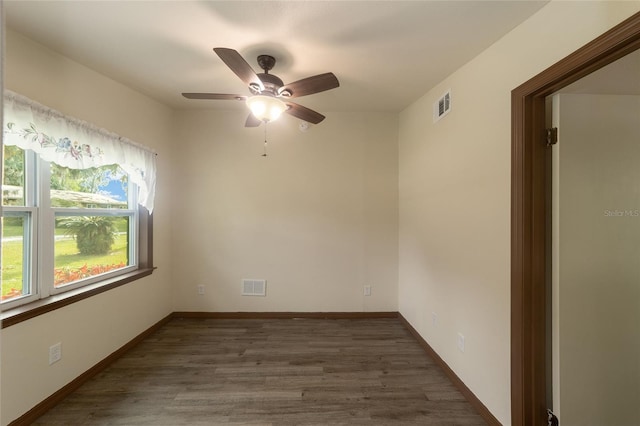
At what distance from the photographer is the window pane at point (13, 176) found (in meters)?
1.86

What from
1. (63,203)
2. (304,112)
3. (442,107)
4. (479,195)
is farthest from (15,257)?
(442,107)

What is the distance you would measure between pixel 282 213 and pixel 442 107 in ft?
6.41

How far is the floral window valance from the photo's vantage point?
69.5 inches

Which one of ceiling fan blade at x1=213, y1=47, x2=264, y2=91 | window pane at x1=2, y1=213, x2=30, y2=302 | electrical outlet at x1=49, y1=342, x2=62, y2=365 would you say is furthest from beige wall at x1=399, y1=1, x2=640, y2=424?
window pane at x1=2, y1=213, x2=30, y2=302

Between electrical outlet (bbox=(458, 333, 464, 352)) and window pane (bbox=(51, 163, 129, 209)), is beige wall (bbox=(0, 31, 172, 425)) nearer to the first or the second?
window pane (bbox=(51, 163, 129, 209))

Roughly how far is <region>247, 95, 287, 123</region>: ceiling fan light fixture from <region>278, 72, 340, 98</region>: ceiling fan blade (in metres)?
0.09

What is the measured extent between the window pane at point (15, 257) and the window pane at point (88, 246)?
0.18 m

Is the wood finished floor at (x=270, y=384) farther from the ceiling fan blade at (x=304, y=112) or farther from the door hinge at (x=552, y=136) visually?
the ceiling fan blade at (x=304, y=112)

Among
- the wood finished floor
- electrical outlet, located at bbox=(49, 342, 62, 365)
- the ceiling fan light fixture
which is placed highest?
the ceiling fan light fixture

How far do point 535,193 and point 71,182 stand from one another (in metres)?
3.27

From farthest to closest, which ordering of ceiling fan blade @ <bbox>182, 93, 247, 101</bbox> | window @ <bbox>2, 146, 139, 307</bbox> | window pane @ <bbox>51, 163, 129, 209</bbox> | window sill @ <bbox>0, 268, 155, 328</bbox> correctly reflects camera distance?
window pane @ <bbox>51, 163, 129, 209</bbox>
ceiling fan blade @ <bbox>182, 93, 247, 101</bbox>
window @ <bbox>2, 146, 139, 307</bbox>
window sill @ <bbox>0, 268, 155, 328</bbox>

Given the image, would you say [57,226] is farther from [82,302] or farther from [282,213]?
[282,213]

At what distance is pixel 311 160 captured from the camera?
10.9 feet

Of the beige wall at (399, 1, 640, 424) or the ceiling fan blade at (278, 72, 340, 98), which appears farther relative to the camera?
the ceiling fan blade at (278, 72, 340, 98)
